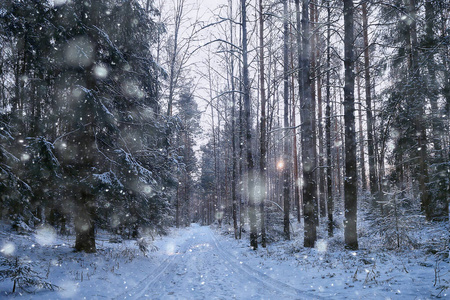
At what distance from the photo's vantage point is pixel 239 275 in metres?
7.75

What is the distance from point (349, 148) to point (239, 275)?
236 inches

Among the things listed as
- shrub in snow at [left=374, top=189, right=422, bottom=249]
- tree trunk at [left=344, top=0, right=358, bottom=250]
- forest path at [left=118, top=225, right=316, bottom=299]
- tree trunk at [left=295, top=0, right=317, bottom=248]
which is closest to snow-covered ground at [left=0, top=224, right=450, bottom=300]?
forest path at [left=118, top=225, right=316, bottom=299]

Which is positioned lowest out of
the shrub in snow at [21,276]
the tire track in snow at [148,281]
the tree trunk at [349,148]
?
the tire track in snow at [148,281]

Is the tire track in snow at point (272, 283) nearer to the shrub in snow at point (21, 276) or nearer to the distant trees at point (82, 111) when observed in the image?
the distant trees at point (82, 111)

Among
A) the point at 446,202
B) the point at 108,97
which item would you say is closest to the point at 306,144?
the point at 446,202

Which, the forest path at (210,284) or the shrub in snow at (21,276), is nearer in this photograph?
the shrub in snow at (21,276)

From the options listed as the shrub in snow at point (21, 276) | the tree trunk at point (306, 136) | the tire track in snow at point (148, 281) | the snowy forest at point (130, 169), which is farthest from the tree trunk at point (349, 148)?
the shrub in snow at point (21, 276)

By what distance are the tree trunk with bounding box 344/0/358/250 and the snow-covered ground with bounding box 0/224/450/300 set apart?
80 centimetres

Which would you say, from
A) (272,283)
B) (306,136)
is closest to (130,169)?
(272,283)

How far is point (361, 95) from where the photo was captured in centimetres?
2425

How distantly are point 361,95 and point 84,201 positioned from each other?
25.1 m

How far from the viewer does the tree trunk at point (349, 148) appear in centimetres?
898

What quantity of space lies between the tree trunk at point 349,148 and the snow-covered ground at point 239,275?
80 cm

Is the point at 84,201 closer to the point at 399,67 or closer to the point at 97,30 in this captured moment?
the point at 97,30
